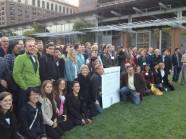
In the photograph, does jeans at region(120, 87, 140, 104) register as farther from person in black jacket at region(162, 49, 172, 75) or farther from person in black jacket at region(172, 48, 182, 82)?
person in black jacket at region(172, 48, 182, 82)

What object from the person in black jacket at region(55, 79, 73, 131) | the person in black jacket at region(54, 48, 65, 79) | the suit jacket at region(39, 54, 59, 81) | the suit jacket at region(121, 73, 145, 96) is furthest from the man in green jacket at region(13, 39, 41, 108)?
the suit jacket at region(121, 73, 145, 96)

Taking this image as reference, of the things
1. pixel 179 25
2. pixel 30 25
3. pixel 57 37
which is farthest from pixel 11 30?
pixel 179 25

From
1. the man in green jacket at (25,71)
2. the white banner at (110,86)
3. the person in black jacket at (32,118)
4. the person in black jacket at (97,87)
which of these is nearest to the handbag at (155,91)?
the white banner at (110,86)

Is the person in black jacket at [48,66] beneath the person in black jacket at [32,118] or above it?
above

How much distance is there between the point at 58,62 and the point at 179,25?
1709 centimetres

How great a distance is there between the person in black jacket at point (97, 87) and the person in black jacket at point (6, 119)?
3161mm

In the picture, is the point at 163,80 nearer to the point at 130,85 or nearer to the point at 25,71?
the point at 130,85

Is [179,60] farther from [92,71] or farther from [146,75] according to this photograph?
[92,71]

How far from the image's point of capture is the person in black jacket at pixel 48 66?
274 inches

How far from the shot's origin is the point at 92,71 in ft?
27.8

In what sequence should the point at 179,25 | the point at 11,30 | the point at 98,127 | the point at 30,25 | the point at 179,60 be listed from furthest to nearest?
the point at 11,30
the point at 30,25
the point at 179,25
the point at 179,60
the point at 98,127

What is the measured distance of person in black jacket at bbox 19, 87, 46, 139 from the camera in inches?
211

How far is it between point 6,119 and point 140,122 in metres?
3.46

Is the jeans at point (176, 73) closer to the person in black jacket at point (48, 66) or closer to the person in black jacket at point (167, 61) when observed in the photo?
the person in black jacket at point (167, 61)
